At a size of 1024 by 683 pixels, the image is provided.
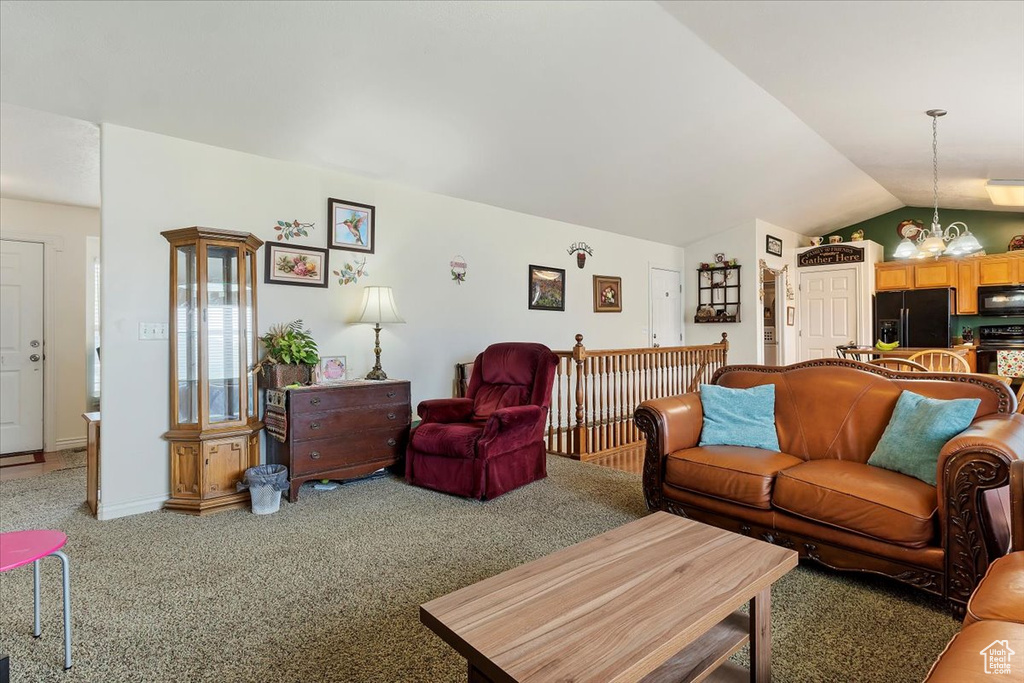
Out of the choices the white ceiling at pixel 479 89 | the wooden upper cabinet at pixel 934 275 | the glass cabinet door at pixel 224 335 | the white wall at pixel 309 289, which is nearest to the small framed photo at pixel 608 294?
the white wall at pixel 309 289

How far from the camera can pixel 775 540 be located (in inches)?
91.9

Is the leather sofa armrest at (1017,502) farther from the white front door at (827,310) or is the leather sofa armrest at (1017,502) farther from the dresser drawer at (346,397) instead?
the white front door at (827,310)

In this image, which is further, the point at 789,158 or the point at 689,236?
the point at 689,236

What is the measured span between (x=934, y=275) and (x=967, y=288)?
1.24 feet

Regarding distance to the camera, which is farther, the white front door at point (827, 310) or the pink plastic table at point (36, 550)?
the white front door at point (827, 310)

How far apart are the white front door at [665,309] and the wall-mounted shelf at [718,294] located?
0.30 meters

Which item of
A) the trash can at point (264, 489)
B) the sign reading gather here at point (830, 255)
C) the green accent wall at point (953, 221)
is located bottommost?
the trash can at point (264, 489)

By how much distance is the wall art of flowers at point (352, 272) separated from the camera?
3957 millimetres

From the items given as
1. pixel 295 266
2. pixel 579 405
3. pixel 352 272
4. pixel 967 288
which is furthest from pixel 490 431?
pixel 967 288

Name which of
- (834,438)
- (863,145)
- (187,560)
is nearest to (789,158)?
(863,145)

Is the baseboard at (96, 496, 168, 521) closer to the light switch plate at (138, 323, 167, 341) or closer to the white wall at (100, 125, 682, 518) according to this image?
the white wall at (100, 125, 682, 518)

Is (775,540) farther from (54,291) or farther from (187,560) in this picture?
(54,291)

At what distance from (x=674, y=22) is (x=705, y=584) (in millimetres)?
3060

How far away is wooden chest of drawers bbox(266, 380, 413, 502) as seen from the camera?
10.7ft
